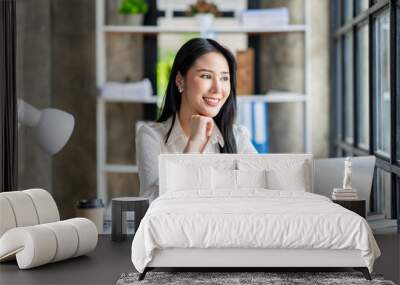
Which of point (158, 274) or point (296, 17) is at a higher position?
point (296, 17)

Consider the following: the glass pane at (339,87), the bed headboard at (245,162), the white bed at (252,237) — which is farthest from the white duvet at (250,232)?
the glass pane at (339,87)

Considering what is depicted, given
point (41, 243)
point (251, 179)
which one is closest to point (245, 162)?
point (251, 179)

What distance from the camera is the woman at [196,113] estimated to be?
21.9 ft

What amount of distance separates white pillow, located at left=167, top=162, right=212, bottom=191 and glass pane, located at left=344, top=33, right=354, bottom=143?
2.23 m

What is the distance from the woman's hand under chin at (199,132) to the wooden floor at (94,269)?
122 centimetres

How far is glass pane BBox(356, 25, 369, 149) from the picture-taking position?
22.8 feet

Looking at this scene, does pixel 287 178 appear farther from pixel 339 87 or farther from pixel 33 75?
pixel 33 75

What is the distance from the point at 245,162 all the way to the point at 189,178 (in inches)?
16.7

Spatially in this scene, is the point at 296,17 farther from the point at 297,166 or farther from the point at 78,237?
the point at 78,237

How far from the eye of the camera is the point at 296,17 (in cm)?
798

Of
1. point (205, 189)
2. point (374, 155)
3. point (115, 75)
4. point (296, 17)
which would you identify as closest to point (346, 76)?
point (296, 17)

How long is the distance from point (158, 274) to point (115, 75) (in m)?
3.63

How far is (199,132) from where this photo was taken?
263 inches

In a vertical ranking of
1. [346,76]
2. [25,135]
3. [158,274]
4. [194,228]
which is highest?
[346,76]
